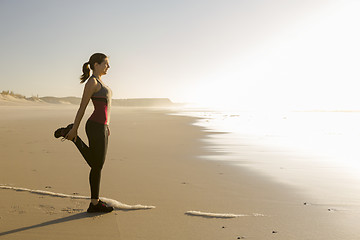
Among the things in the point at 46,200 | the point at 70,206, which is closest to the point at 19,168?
the point at 46,200

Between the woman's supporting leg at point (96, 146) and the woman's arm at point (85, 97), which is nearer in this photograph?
the woman's arm at point (85, 97)

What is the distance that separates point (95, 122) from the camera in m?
3.85

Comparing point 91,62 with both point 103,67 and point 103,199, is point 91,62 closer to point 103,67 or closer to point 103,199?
point 103,67

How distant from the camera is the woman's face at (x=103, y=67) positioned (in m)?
3.95

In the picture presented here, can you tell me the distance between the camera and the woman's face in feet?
12.9

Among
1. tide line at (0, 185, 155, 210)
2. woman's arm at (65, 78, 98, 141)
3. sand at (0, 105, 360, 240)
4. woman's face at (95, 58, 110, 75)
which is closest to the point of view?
sand at (0, 105, 360, 240)

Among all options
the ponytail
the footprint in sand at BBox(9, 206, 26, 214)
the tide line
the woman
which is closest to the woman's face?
the woman

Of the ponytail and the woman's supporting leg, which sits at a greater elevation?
the ponytail

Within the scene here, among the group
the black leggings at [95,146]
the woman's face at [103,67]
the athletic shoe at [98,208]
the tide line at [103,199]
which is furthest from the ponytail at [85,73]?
the tide line at [103,199]

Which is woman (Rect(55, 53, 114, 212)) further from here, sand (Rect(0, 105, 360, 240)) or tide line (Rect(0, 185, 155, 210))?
sand (Rect(0, 105, 360, 240))

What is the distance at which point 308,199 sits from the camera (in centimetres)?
470

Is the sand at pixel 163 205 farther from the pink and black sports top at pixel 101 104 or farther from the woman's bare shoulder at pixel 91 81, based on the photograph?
the woman's bare shoulder at pixel 91 81

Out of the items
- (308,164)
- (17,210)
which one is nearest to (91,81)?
(17,210)

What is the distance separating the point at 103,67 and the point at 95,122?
729 millimetres
